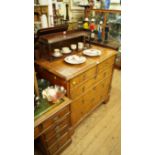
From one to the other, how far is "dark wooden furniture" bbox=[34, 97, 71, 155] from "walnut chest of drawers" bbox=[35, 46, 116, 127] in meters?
0.17

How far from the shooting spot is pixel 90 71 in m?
1.46

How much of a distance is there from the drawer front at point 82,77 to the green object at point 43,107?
0.62 feet

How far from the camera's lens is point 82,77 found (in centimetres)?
139

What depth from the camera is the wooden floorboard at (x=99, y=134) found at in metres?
1.50

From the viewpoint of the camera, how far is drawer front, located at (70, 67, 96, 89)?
1.30 m

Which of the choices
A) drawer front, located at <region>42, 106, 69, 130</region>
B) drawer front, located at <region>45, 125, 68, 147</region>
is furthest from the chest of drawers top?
drawer front, located at <region>45, 125, 68, 147</region>

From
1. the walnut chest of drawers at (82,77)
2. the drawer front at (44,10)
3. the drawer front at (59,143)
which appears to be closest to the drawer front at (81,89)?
the walnut chest of drawers at (82,77)

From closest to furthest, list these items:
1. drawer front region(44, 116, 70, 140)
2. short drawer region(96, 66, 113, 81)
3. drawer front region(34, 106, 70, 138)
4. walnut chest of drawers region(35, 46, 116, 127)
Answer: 1. drawer front region(34, 106, 70, 138)
2. drawer front region(44, 116, 70, 140)
3. walnut chest of drawers region(35, 46, 116, 127)
4. short drawer region(96, 66, 113, 81)

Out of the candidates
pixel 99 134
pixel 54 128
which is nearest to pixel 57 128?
pixel 54 128

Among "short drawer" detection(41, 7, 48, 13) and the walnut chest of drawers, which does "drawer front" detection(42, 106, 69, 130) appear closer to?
the walnut chest of drawers

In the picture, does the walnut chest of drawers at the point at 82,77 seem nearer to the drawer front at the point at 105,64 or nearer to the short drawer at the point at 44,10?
the drawer front at the point at 105,64
